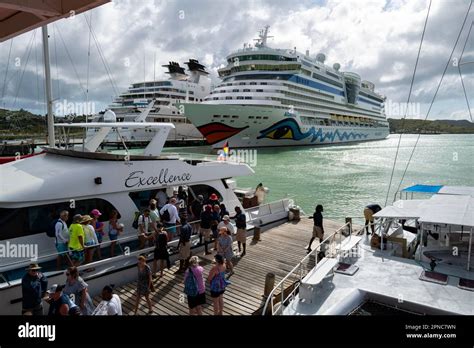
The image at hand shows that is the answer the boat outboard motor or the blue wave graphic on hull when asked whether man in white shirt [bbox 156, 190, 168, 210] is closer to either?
the boat outboard motor

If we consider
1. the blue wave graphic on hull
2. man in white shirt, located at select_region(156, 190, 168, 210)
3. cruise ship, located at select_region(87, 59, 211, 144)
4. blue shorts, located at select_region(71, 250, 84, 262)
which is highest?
cruise ship, located at select_region(87, 59, 211, 144)

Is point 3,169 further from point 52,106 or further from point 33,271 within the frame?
point 52,106

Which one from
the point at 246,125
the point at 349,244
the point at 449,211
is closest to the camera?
the point at 449,211

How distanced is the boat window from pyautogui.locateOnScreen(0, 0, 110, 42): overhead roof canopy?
428cm

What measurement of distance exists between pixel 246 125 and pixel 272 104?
551 cm

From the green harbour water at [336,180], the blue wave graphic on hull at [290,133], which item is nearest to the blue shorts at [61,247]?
the green harbour water at [336,180]

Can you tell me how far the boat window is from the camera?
7.06 meters

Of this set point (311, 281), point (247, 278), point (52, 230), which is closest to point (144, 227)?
point (52, 230)

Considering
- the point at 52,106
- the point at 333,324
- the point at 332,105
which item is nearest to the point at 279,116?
the point at 332,105

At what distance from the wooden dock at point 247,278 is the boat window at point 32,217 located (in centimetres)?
207

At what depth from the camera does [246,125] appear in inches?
2002

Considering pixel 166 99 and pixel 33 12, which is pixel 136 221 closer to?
pixel 33 12

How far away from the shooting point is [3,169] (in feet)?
28.1

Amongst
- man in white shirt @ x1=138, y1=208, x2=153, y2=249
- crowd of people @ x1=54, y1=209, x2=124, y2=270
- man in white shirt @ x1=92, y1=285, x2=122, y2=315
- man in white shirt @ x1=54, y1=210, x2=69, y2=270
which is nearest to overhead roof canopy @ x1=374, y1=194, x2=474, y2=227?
man in white shirt @ x1=138, y1=208, x2=153, y2=249
